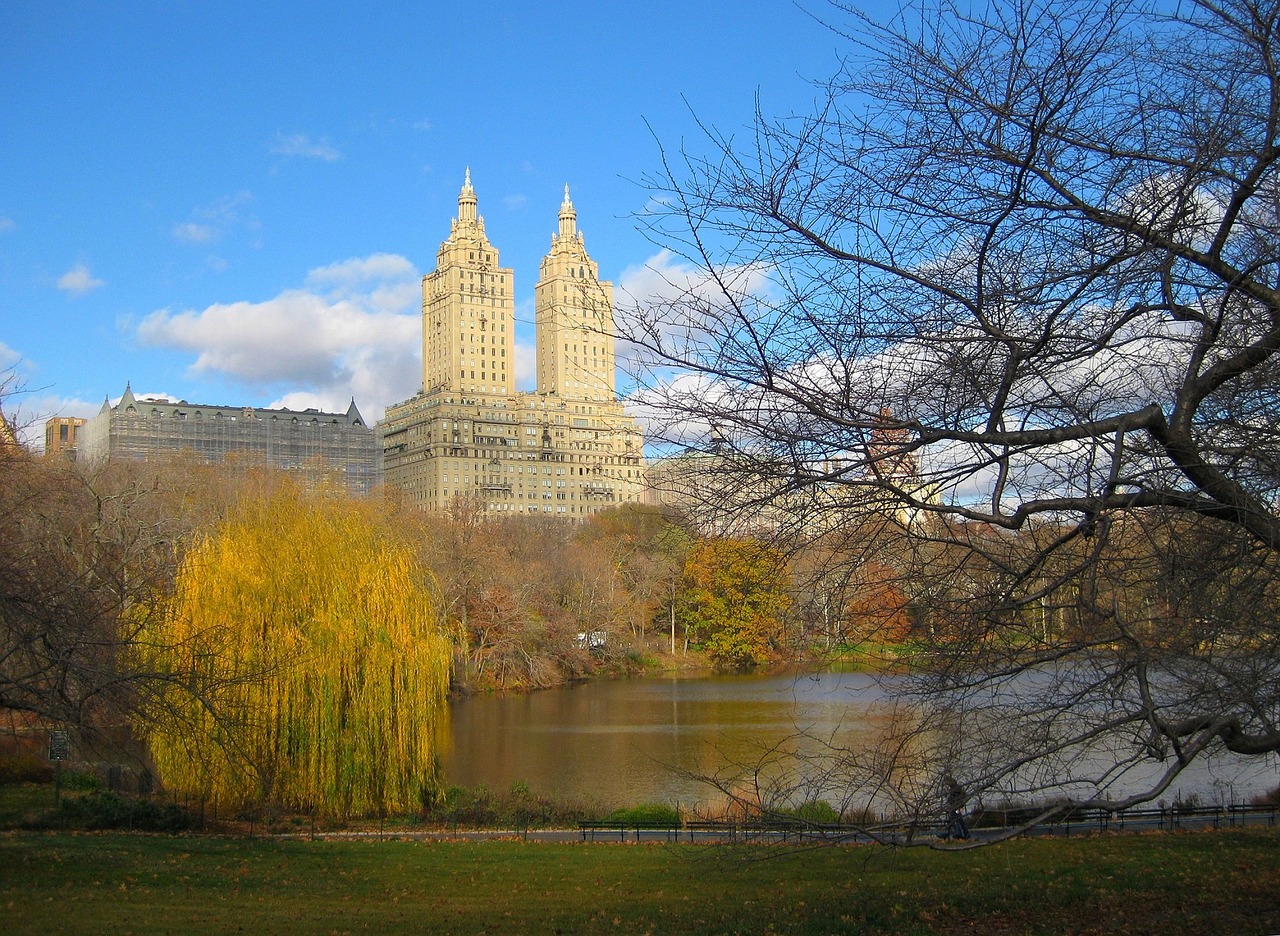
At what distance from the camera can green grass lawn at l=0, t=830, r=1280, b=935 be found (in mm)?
9055

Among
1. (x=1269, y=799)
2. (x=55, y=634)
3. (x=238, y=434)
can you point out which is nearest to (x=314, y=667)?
(x=55, y=634)

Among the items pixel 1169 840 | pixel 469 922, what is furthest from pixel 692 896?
pixel 1169 840

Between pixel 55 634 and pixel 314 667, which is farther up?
pixel 55 634

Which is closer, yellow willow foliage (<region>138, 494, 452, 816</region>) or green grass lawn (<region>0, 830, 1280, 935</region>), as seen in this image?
green grass lawn (<region>0, 830, 1280, 935</region>)

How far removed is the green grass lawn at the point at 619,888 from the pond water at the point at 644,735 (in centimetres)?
245

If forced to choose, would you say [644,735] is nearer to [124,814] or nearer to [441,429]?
[124,814]

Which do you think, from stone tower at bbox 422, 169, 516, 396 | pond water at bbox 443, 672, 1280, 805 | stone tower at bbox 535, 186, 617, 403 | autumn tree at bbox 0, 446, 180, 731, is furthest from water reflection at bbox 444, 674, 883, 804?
stone tower at bbox 422, 169, 516, 396

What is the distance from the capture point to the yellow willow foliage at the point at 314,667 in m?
18.9

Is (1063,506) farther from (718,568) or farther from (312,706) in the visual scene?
(312,706)

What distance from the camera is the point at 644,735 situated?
93.3ft

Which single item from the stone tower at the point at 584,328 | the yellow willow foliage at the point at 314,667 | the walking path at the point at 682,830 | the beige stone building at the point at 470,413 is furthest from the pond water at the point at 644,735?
the beige stone building at the point at 470,413

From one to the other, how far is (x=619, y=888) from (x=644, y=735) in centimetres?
1629

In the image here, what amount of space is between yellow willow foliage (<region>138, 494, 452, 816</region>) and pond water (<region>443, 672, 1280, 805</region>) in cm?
313

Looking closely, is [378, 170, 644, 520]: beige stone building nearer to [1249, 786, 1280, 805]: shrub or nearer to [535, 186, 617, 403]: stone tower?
[1249, 786, 1280, 805]: shrub
